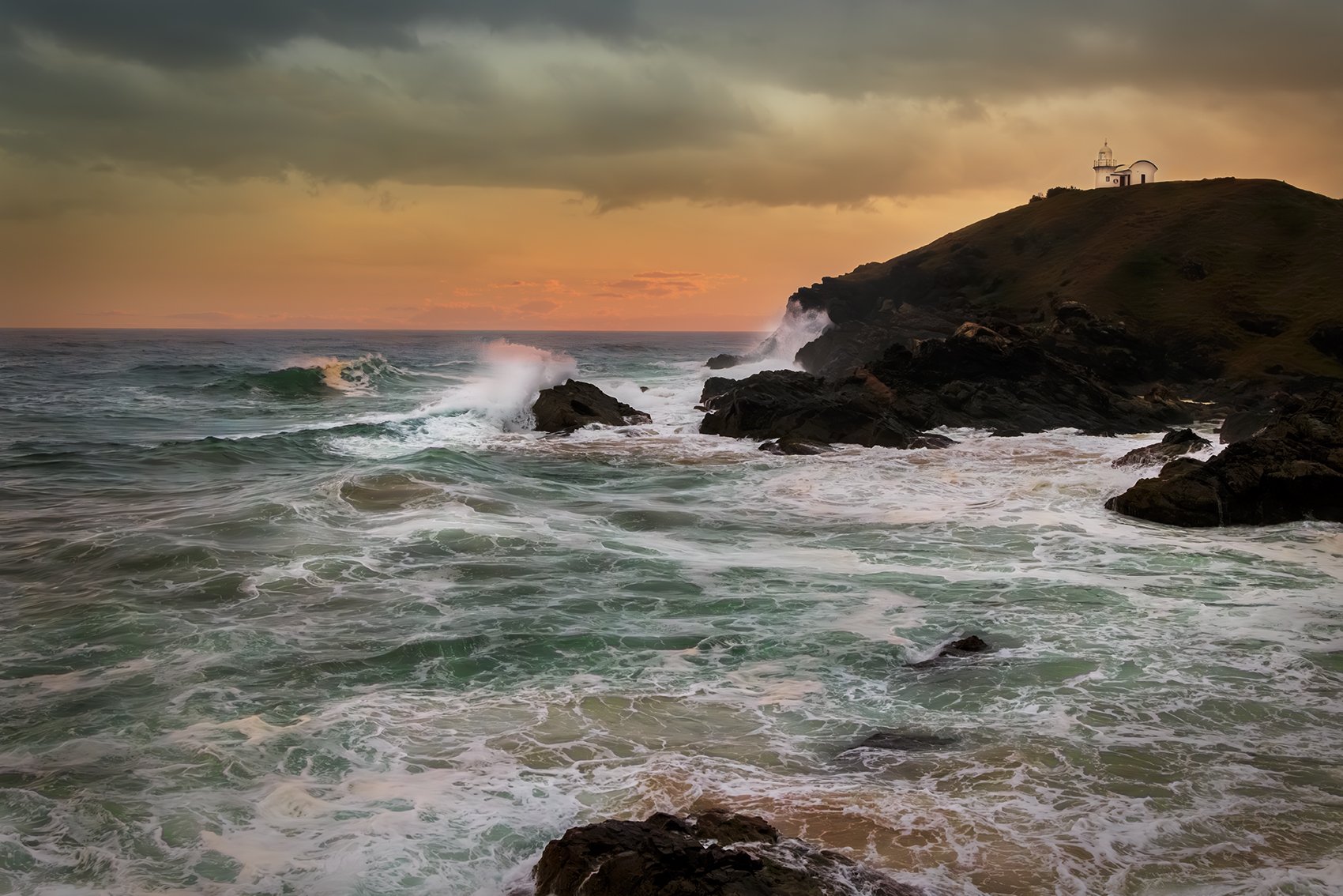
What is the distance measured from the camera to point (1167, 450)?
2420cm

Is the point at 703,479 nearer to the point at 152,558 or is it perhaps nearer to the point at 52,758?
the point at 152,558

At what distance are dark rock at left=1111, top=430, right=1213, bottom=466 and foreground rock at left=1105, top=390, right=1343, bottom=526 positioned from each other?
13.4 ft

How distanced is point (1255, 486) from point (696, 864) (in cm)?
1620

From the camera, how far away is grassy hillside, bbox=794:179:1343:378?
4706 centimetres

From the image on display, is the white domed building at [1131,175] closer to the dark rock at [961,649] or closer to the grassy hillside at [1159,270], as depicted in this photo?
the grassy hillside at [1159,270]

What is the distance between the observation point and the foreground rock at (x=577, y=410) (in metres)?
33.7

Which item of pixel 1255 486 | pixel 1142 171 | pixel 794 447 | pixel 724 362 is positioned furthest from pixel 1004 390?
pixel 1142 171

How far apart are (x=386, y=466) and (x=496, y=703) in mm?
14475

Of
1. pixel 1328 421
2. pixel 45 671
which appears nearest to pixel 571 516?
pixel 45 671

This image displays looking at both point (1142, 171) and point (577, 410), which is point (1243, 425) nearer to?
point (577, 410)

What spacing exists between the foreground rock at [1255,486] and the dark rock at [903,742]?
1148 cm

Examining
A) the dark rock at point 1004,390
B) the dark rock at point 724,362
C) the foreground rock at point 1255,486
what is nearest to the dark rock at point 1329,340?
the dark rock at point 1004,390

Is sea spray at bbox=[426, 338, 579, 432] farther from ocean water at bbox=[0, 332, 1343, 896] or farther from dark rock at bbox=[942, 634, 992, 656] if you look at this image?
dark rock at bbox=[942, 634, 992, 656]

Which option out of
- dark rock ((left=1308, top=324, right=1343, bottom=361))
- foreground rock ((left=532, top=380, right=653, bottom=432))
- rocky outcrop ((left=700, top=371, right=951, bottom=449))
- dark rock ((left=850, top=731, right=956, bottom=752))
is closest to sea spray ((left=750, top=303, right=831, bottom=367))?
dark rock ((left=1308, top=324, right=1343, bottom=361))
